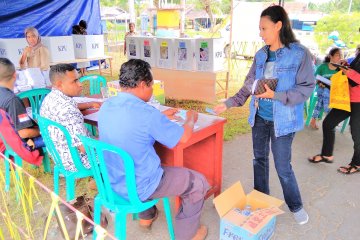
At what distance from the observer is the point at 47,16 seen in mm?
6938

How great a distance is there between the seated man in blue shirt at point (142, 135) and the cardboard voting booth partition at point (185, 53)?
341 centimetres

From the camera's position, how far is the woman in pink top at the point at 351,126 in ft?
8.90

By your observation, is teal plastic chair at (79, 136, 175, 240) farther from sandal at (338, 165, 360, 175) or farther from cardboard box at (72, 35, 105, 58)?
cardboard box at (72, 35, 105, 58)

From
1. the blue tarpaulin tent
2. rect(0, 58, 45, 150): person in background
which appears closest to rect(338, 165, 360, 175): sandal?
rect(0, 58, 45, 150): person in background

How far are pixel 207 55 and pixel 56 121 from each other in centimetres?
330

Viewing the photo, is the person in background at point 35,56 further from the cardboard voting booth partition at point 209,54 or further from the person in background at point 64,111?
the person in background at point 64,111

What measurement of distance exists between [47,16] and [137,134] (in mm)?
6643

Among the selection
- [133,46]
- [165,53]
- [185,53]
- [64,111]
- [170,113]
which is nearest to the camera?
[64,111]

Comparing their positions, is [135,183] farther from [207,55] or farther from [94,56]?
[94,56]

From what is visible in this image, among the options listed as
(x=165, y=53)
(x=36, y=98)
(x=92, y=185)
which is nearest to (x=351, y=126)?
(x=92, y=185)

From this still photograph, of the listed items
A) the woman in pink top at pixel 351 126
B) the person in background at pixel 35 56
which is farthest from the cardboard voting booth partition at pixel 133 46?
the woman in pink top at pixel 351 126

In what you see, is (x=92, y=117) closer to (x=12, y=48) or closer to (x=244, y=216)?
(x=244, y=216)

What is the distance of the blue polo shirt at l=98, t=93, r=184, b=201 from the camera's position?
151 cm

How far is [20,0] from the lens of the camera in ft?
20.7
